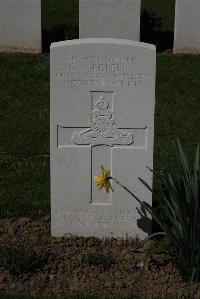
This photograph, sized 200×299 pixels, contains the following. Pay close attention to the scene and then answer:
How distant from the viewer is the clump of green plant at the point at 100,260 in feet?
16.9

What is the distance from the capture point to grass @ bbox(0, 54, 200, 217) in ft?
22.5

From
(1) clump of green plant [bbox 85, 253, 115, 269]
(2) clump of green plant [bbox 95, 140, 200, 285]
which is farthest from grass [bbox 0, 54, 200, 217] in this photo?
(1) clump of green plant [bbox 85, 253, 115, 269]

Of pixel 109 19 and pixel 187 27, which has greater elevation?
pixel 109 19

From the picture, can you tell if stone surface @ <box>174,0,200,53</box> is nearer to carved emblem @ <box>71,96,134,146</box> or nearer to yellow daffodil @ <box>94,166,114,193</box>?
carved emblem @ <box>71,96,134,146</box>

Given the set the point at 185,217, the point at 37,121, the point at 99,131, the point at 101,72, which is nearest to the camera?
the point at 185,217

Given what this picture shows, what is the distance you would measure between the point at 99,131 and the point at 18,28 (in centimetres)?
696

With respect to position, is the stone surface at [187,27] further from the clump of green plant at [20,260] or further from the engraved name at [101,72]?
the clump of green plant at [20,260]

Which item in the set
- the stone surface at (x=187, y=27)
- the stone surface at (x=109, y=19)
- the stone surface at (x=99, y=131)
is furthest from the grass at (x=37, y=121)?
the stone surface at (x=109, y=19)

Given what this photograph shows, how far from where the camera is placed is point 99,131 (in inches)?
213

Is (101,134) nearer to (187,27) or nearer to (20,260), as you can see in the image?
(20,260)

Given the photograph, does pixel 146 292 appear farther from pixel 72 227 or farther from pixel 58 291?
pixel 72 227

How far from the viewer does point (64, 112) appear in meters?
5.36

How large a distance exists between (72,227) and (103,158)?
23.2 inches

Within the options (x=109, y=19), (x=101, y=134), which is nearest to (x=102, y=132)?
(x=101, y=134)
